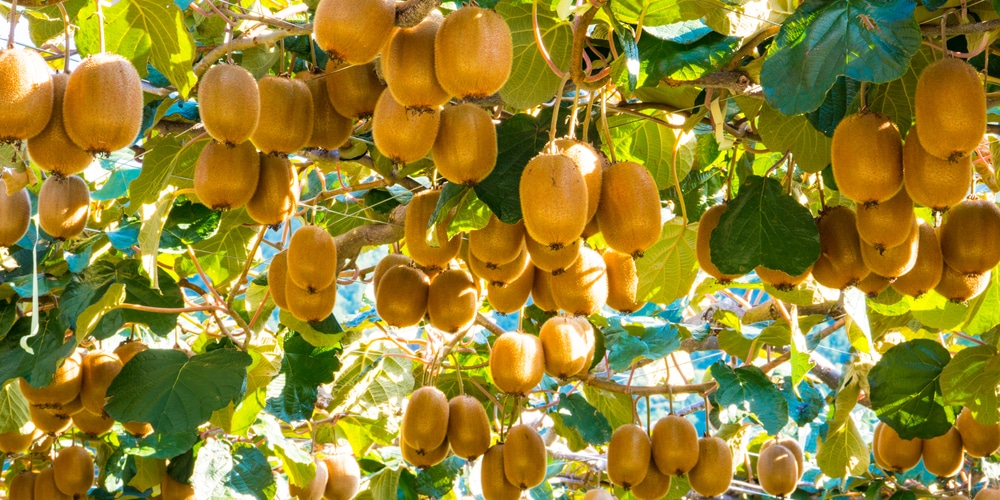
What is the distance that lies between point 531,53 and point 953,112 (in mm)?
727

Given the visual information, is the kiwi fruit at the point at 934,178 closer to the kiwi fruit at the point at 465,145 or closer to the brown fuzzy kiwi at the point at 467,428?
the kiwi fruit at the point at 465,145

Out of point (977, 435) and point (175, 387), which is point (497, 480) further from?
point (977, 435)

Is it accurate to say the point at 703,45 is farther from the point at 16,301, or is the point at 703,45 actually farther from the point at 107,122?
the point at 16,301

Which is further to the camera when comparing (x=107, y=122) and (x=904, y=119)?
(x=904, y=119)

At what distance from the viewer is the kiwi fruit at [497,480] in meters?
2.55

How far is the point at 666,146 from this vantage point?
87.2 inches

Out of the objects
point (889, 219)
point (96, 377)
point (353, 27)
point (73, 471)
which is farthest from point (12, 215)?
point (889, 219)

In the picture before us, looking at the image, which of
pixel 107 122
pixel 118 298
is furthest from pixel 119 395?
pixel 107 122

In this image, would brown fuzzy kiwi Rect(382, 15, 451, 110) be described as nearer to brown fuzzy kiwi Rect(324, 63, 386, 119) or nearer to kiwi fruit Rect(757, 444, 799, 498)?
brown fuzzy kiwi Rect(324, 63, 386, 119)

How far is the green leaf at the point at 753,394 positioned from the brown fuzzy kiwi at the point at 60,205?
1886 mm

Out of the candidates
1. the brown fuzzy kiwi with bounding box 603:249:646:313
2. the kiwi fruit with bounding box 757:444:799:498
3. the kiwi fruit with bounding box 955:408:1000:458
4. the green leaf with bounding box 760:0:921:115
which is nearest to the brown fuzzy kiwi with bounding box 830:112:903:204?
the green leaf with bounding box 760:0:921:115

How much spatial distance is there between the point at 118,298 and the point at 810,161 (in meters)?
1.71

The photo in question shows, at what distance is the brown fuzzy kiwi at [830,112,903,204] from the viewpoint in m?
1.54

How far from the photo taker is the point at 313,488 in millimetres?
3107
